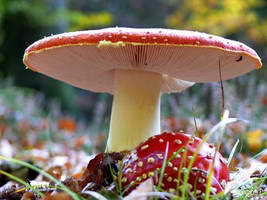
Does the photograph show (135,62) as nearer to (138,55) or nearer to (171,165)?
(138,55)

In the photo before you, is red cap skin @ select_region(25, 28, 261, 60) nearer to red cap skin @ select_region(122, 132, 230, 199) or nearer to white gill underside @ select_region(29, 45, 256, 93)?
white gill underside @ select_region(29, 45, 256, 93)

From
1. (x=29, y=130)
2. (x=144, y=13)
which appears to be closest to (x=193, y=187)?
(x=29, y=130)

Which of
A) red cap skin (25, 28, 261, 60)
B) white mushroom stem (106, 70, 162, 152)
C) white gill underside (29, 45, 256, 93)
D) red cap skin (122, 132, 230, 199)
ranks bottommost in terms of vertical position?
red cap skin (122, 132, 230, 199)

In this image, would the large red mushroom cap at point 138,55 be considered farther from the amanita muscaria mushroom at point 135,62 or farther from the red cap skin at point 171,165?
the red cap skin at point 171,165

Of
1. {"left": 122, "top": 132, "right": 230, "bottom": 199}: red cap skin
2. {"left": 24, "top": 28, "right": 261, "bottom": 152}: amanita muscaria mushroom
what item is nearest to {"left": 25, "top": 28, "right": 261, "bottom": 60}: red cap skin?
{"left": 24, "top": 28, "right": 261, "bottom": 152}: amanita muscaria mushroom

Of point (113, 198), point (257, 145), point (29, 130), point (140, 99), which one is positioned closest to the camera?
point (113, 198)

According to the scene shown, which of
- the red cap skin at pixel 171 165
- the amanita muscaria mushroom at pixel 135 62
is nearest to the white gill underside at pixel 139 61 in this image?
the amanita muscaria mushroom at pixel 135 62

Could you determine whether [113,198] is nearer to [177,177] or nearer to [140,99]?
[177,177]
